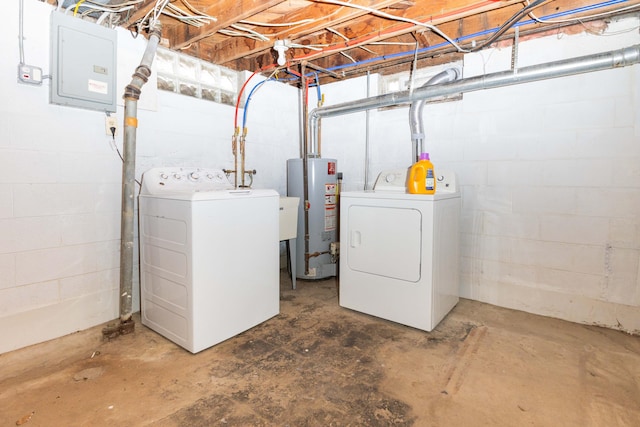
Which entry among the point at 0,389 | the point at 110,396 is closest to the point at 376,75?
the point at 110,396

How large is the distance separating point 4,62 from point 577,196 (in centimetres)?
364

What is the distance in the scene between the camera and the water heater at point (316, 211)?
3.16 meters

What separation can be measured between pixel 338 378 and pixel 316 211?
1755mm

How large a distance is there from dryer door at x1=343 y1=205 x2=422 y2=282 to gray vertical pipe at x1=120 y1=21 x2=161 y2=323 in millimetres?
1496

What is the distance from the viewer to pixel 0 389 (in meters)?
1.55

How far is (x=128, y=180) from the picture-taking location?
209 cm

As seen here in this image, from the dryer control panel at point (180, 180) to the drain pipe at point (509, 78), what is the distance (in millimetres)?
1382

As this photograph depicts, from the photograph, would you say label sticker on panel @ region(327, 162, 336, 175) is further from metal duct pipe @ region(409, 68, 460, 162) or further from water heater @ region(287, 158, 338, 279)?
metal duct pipe @ region(409, 68, 460, 162)

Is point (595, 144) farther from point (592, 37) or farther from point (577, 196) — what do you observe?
point (592, 37)

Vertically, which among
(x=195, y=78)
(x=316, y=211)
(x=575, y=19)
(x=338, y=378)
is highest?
(x=575, y=19)

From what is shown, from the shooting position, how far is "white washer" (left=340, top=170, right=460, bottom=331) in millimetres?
2113

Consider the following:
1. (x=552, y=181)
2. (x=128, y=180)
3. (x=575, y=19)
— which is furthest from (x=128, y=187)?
(x=575, y=19)

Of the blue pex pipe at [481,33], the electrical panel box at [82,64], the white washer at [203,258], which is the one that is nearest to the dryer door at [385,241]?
the white washer at [203,258]

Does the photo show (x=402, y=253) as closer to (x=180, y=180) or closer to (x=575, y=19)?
(x=180, y=180)
